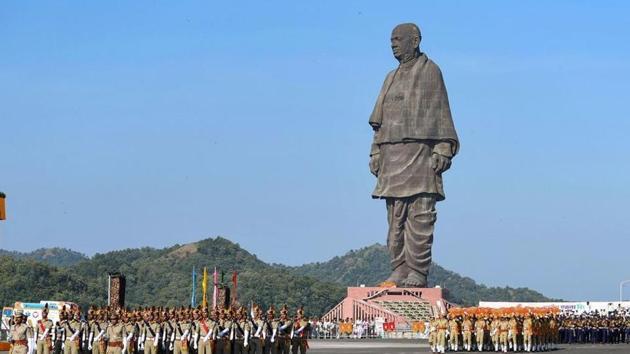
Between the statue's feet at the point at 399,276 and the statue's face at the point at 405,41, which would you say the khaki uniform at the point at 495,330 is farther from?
the statue's face at the point at 405,41

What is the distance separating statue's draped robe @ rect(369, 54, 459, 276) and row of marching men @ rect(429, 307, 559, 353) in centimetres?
4068

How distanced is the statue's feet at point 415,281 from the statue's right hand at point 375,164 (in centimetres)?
781

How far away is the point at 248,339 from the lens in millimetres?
37844

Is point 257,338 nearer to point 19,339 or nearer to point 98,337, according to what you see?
point 98,337

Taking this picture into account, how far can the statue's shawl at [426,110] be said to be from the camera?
102 m

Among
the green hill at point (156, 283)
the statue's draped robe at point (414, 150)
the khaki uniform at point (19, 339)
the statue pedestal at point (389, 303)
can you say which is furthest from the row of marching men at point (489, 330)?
the statue's draped robe at point (414, 150)

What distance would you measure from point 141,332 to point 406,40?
67.5 meters

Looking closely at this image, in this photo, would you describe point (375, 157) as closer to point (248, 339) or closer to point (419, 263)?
point (419, 263)

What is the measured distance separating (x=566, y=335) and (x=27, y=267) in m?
55.9

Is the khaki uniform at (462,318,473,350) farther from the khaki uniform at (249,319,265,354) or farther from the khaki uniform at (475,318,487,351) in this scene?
the khaki uniform at (249,319,265,354)

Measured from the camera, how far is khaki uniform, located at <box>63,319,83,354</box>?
3656cm

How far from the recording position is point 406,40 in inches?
4031

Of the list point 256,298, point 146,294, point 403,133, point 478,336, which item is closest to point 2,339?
point 478,336

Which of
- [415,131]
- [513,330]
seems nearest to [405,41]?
[415,131]
